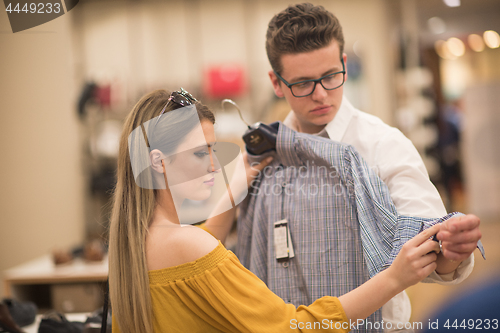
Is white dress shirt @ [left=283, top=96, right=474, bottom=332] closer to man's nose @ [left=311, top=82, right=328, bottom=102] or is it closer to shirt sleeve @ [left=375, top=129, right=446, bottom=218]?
shirt sleeve @ [left=375, top=129, right=446, bottom=218]

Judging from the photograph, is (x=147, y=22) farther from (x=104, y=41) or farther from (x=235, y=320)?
(x=235, y=320)

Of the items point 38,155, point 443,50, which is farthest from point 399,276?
point 443,50

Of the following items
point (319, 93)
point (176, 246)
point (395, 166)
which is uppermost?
point (319, 93)

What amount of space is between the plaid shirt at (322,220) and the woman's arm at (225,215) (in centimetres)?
4

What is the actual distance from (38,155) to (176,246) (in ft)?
12.3

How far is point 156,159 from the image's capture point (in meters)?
1.07

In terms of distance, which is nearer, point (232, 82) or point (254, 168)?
point (254, 168)

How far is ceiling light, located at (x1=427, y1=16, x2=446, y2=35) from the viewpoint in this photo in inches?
266

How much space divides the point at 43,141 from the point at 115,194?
12.1ft

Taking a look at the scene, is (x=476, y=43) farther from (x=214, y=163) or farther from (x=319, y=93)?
(x=214, y=163)

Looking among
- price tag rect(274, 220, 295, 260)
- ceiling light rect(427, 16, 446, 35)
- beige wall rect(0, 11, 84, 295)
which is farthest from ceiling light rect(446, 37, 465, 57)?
price tag rect(274, 220, 295, 260)

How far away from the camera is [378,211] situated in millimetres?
1139

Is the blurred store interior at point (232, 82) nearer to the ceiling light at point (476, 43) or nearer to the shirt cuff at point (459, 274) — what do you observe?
the ceiling light at point (476, 43)

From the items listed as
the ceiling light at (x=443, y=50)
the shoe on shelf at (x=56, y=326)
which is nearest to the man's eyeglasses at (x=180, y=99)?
the shoe on shelf at (x=56, y=326)
